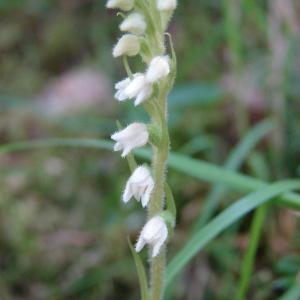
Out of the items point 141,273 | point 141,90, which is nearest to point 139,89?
point 141,90

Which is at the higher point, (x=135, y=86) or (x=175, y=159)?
(x=135, y=86)

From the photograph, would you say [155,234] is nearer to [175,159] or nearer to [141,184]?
[141,184]

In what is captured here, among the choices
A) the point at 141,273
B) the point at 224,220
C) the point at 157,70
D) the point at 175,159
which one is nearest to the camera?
the point at 157,70

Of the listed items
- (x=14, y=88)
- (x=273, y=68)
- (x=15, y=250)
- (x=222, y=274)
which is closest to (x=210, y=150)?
(x=273, y=68)

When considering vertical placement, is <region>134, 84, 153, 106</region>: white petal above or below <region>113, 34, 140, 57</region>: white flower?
below

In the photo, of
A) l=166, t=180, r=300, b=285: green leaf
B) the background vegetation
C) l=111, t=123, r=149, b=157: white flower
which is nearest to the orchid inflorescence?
l=111, t=123, r=149, b=157: white flower

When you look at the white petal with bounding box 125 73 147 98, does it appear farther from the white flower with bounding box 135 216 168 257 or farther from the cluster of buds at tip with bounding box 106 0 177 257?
the white flower with bounding box 135 216 168 257

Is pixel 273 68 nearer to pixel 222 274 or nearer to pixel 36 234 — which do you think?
pixel 222 274

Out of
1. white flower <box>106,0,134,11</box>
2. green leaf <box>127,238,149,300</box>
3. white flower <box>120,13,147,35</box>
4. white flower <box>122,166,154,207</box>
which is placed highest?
white flower <box>106,0,134,11</box>
